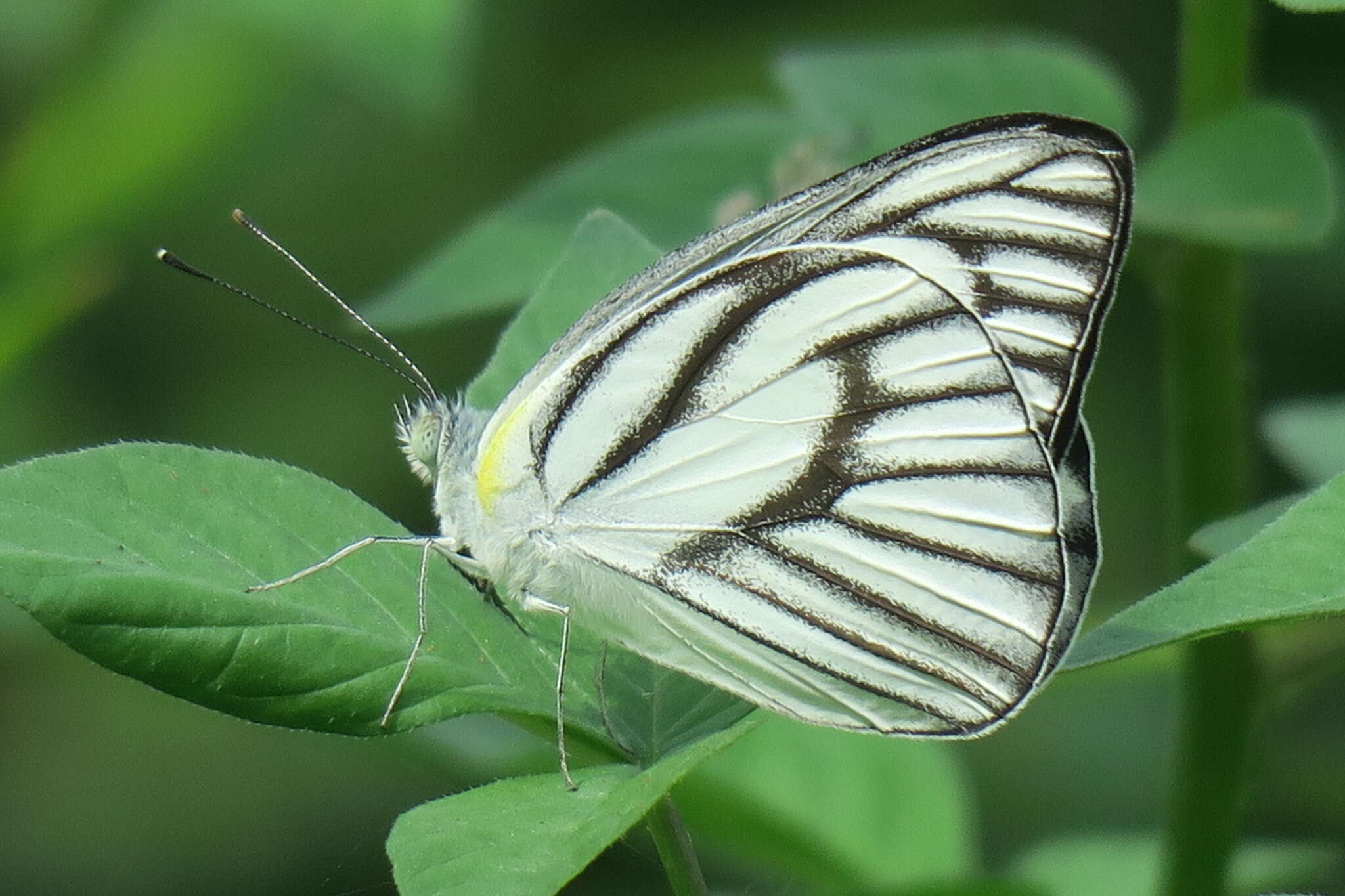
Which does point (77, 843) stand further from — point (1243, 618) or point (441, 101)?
point (1243, 618)

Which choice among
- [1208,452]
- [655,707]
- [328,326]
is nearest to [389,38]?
[655,707]

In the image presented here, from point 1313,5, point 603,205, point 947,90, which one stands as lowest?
point 603,205

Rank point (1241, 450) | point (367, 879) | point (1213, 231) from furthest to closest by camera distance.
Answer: point (367, 879), point (1241, 450), point (1213, 231)

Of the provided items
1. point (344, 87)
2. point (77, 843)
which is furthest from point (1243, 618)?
point (344, 87)

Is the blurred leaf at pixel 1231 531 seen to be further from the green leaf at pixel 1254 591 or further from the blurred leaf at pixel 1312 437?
the blurred leaf at pixel 1312 437

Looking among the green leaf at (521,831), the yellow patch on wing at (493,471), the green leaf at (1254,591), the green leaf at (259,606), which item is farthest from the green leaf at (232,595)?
the green leaf at (1254,591)

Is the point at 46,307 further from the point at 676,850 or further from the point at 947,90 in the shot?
the point at 947,90
